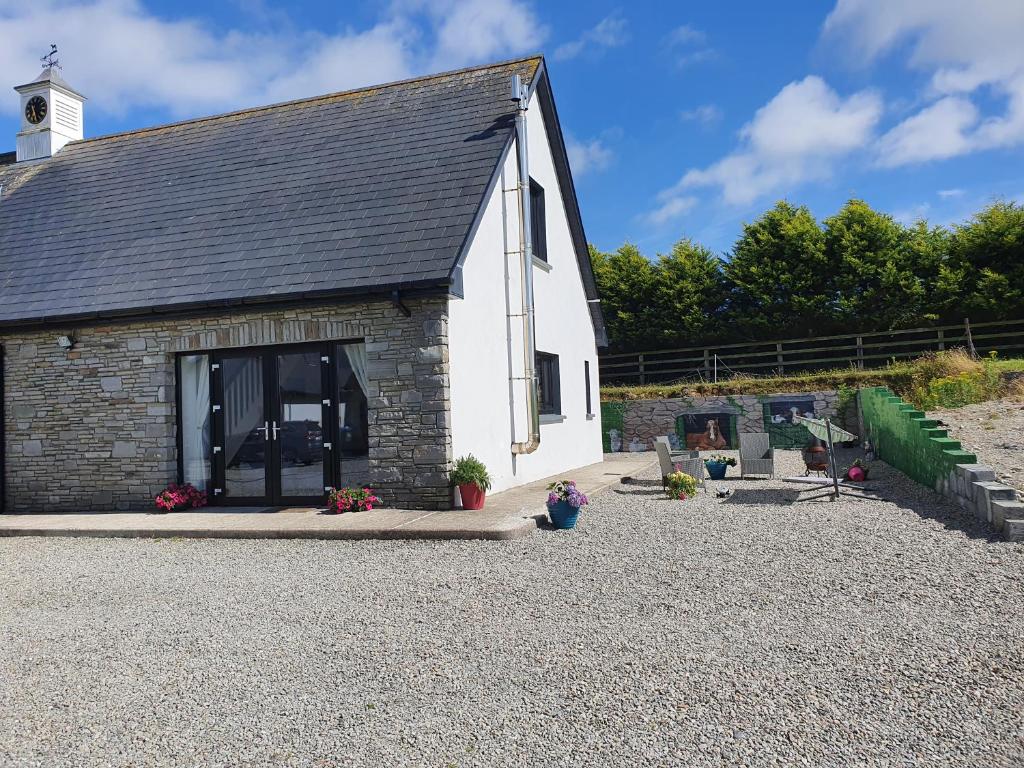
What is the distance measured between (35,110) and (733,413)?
17.9m

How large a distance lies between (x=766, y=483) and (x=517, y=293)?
4943mm

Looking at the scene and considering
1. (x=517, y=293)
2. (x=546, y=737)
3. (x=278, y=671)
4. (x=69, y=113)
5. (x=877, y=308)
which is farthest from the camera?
(x=877, y=308)

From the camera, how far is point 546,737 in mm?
3252

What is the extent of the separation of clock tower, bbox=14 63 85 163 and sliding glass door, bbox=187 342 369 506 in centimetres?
857

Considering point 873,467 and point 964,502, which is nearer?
point 964,502

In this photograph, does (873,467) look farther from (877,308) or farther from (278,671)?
(278,671)

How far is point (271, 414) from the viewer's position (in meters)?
10.0

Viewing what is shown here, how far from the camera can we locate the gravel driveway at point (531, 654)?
3.21 meters

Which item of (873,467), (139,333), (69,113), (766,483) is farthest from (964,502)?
(69,113)

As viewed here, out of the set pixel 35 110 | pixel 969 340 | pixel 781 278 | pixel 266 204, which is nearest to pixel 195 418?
pixel 266 204

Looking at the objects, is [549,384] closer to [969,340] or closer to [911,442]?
[911,442]

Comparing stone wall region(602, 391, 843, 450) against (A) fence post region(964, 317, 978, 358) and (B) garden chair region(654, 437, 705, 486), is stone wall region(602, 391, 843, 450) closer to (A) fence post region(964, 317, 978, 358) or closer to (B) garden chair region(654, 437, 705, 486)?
(A) fence post region(964, 317, 978, 358)

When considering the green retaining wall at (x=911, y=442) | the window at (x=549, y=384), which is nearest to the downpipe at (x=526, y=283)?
the window at (x=549, y=384)

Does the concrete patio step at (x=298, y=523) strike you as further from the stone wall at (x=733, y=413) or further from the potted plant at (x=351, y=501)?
the stone wall at (x=733, y=413)
